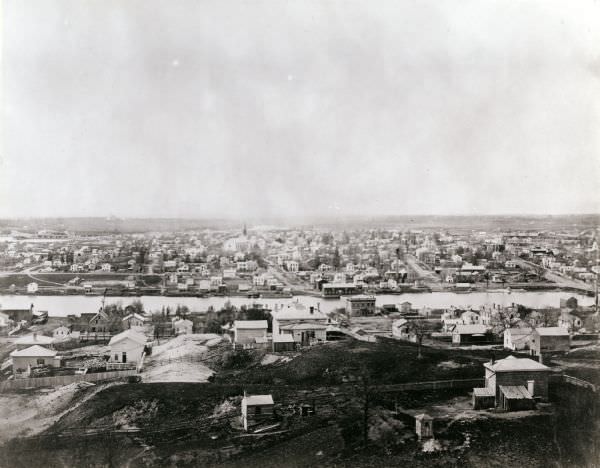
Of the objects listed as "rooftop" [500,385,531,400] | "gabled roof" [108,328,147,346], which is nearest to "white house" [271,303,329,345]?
"gabled roof" [108,328,147,346]

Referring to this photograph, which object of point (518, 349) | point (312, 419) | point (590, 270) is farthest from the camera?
point (590, 270)

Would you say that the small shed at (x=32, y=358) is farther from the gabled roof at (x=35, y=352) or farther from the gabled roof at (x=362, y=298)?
the gabled roof at (x=362, y=298)

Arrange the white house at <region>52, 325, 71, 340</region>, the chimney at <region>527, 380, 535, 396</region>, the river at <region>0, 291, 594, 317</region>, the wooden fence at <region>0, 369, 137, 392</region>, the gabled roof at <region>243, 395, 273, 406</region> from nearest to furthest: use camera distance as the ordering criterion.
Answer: the gabled roof at <region>243, 395, 273, 406</region> → the chimney at <region>527, 380, 535, 396</region> → the wooden fence at <region>0, 369, 137, 392</region> → the white house at <region>52, 325, 71, 340</region> → the river at <region>0, 291, 594, 317</region>

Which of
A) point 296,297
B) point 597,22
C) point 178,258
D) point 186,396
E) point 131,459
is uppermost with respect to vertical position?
point 597,22

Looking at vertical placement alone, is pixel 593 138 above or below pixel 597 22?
below

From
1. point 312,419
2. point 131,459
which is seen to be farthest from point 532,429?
point 131,459

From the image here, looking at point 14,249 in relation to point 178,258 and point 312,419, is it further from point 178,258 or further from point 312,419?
point 312,419

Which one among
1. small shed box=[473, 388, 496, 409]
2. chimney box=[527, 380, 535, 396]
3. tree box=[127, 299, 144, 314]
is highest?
tree box=[127, 299, 144, 314]

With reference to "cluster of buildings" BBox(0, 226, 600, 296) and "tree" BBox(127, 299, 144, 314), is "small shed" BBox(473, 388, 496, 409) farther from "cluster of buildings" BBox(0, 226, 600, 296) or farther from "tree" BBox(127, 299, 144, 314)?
"tree" BBox(127, 299, 144, 314)
